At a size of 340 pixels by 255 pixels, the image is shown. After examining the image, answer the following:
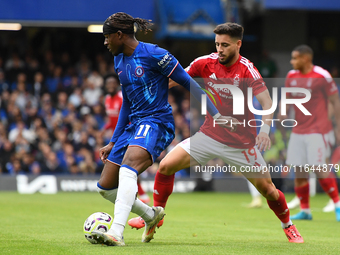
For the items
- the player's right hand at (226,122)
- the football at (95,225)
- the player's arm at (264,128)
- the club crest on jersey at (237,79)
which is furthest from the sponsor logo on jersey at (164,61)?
the football at (95,225)

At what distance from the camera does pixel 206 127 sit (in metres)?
6.25

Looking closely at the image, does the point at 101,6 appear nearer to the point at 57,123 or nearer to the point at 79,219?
the point at 57,123

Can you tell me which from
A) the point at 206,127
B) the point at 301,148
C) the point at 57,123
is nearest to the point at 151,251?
the point at 206,127

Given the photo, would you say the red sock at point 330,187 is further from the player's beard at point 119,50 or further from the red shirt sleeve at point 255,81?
the player's beard at point 119,50

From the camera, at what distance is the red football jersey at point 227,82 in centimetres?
598

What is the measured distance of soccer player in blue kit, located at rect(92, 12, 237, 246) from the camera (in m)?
5.20

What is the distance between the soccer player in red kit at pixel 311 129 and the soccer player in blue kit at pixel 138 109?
391 centimetres

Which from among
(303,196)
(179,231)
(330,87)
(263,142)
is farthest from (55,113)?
(263,142)

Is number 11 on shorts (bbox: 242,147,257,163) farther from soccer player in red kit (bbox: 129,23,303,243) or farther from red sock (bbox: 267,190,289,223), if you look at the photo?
red sock (bbox: 267,190,289,223)

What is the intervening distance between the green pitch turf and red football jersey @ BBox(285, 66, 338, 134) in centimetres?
153

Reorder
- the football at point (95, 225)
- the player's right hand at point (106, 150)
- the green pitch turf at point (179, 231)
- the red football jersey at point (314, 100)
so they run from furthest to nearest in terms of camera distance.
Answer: the red football jersey at point (314, 100) → the player's right hand at point (106, 150) → the football at point (95, 225) → the green pitch turf at point (179, 231)

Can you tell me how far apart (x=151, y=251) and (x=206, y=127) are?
1.81 meters

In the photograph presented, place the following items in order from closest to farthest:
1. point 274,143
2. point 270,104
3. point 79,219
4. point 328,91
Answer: point 270,104 < point 79,219 < point 328,91 < point 274,143

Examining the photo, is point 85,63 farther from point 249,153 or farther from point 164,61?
point 164,61
